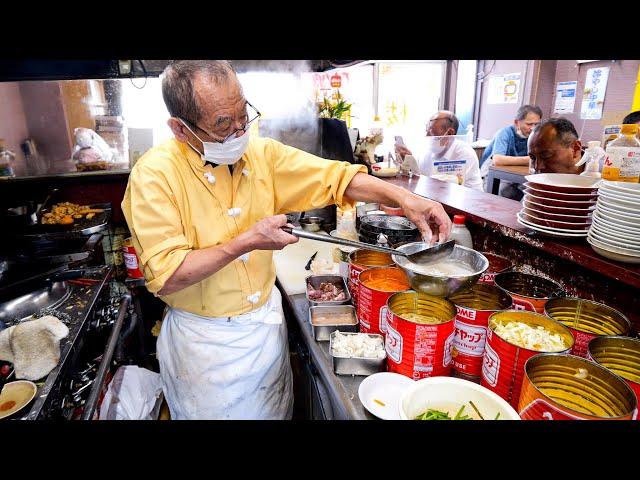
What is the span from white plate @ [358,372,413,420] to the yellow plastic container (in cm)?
118

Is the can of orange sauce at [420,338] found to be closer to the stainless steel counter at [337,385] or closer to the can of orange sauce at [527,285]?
the stainless steel counter at [337,385]

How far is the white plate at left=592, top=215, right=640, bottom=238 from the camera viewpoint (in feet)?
4.56

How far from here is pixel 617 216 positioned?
1.41 metres

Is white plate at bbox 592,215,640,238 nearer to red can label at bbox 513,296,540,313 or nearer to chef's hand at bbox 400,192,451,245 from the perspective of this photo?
red can label at bbox 513,296,540,313

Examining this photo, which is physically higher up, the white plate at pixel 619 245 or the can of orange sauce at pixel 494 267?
the white plate at pixel 619 245

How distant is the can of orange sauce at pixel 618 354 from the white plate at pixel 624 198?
44 cm

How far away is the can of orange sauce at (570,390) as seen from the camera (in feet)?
Result: 3.47

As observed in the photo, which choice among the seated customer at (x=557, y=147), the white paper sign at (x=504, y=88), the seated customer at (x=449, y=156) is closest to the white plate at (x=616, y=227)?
the seated customer at (x=557, y=147)

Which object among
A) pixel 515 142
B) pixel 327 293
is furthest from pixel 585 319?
pixel 515 142

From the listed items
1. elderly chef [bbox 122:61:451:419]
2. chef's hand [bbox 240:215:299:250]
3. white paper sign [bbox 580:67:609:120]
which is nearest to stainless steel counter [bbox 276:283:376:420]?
elderly chef [bbox 122:61:451:419]

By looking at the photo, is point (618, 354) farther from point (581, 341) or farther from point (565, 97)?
point (565, 97)

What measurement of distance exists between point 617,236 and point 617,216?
8cm

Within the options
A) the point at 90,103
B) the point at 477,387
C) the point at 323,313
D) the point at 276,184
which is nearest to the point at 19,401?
the point at 323,313

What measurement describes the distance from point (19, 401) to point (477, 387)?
70.5 inches
